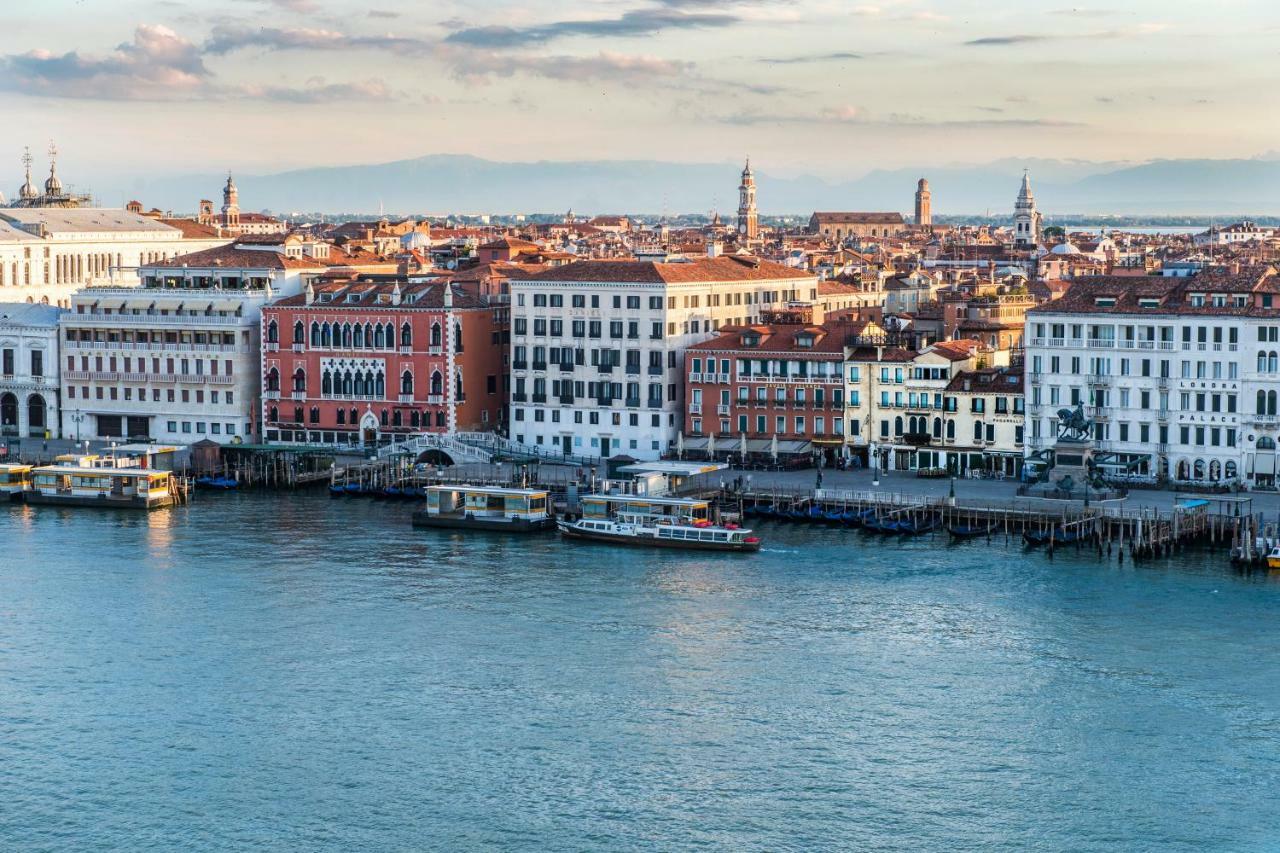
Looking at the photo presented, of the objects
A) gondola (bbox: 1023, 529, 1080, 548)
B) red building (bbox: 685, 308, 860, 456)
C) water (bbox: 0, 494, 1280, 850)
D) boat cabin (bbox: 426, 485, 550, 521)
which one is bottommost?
water (bbox: 0, 494, 1280, 850)

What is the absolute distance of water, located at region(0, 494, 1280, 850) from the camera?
25.3 metres

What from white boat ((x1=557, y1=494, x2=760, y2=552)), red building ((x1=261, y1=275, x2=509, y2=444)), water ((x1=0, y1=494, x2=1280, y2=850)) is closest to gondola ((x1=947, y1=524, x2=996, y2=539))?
water ((x1=0, y1=494, x2=1280, y2=850))

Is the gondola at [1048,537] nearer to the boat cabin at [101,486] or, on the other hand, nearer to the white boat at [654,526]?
the white boat at [654,526]

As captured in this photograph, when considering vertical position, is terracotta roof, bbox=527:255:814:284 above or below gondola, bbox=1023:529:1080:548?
above

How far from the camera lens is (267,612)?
35188mm

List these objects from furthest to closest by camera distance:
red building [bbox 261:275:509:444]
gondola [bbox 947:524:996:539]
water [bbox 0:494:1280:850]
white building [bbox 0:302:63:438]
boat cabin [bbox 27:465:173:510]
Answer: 1. white building [bbox 0:302:63:438]
2. red building [bbox 261:275:509:444]
3. boat cabin [bbox 27:465:173:510]
4. gondola [bbox 947:524:996:539]
5. water [bbox 0:494:1280:850]

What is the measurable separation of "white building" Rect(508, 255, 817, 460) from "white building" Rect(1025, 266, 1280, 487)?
840cm

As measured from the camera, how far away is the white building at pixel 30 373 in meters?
56.2

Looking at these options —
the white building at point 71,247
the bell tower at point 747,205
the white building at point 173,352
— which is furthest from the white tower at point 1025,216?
the white building at point 173,352

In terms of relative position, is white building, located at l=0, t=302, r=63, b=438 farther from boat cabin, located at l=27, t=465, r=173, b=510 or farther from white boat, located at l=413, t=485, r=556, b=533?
white boat, located at l=413, t=485, r=556, b=533

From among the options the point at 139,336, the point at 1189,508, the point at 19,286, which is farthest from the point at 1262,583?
the point at 19,286

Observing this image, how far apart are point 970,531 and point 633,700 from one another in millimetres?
13746

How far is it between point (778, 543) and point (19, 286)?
108ft

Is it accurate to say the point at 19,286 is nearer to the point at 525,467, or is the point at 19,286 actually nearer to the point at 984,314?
the point at 525,467
